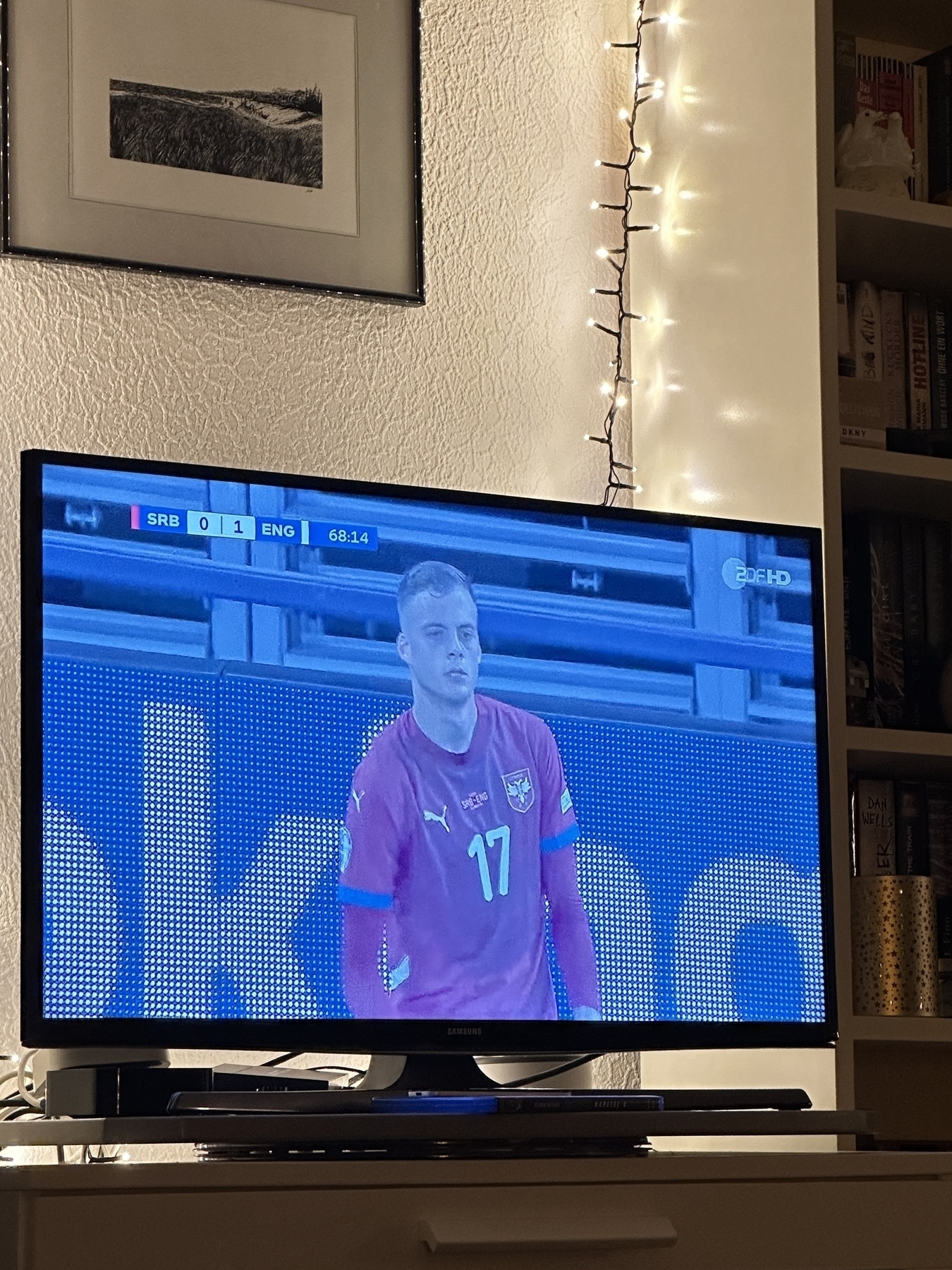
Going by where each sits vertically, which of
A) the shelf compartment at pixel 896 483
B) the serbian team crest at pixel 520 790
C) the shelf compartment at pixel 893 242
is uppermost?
the shelf compartment at pixel 893 242

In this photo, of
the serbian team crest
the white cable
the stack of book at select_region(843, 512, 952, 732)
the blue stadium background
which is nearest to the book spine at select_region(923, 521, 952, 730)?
the stack of book at select_region(843, 512, 952, 732)

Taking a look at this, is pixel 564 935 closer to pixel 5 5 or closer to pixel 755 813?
pixel 755 813

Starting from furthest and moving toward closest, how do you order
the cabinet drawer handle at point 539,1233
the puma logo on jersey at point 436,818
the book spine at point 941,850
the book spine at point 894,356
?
1. the book spine at point 894,356
2. the book spine at point 941,850
3. the puma logo on jersey at point 436,818
4. the cabinet drawer handle at point 539,1233

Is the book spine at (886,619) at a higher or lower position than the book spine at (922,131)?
lower

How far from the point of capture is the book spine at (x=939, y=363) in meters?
2.41

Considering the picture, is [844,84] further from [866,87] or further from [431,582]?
Answer: [431,582]

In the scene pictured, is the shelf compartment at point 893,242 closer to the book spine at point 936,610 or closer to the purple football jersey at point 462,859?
the book spine at point 936,610

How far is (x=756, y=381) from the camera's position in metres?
2.34

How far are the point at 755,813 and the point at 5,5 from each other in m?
1.34

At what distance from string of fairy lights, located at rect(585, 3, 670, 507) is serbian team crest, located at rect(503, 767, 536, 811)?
701 mm

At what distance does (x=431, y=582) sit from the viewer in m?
1.92

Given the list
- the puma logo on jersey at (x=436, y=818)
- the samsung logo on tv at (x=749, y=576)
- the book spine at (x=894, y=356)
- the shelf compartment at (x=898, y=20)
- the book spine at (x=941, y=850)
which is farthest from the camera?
the shelf compartment at (x=898, y=20)

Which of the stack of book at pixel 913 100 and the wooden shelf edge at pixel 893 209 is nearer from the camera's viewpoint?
the wooden shelf edge at pixel 893 209

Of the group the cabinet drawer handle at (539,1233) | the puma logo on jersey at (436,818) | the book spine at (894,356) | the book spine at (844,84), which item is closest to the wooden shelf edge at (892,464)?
the book spine at (894,356)
